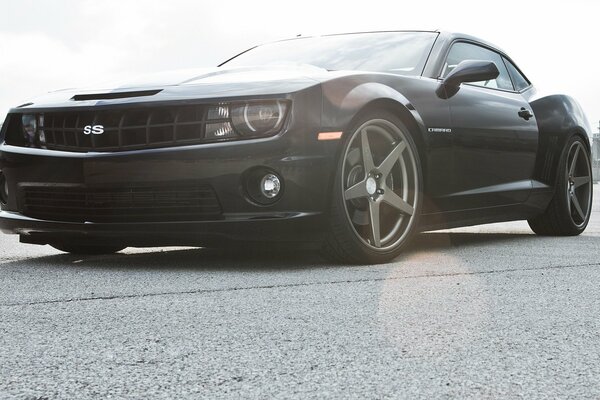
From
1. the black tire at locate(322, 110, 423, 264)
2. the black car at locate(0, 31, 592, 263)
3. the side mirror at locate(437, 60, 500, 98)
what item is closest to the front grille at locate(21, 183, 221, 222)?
the black car at locate(0, 31, 592, 263)

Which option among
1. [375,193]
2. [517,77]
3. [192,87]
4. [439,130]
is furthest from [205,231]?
[517,77]

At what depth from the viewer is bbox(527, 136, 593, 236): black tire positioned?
7.13m

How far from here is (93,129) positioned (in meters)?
4.77

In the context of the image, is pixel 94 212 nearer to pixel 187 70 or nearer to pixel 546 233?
pixel 187 70

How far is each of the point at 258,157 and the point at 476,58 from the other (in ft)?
8.91

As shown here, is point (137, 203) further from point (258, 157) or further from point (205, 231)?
point (258, 157)

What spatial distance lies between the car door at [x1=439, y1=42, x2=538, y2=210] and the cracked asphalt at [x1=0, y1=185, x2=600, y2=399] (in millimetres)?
710

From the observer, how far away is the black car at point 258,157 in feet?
15.1

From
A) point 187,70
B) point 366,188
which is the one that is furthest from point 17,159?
point 366,188

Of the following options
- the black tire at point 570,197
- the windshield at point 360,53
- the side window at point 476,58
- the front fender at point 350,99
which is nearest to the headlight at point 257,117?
the front fender at point 350,99

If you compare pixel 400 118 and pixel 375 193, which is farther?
pixel 400 118

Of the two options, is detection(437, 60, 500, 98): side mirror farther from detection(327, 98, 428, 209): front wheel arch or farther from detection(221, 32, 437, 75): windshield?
detection(327, 98, 428, 209): front wheel arch

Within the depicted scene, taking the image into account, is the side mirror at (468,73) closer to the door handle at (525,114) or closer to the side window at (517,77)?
the door handle at (525,114)

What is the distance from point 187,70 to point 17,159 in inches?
41.9
